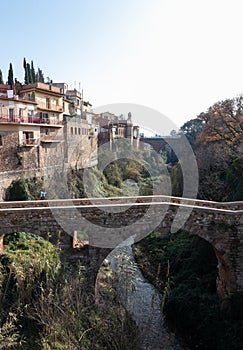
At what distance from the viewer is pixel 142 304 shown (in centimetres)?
1083

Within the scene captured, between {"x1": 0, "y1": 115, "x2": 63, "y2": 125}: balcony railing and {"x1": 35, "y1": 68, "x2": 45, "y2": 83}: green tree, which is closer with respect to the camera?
{"x1": 0, "y1": 115, "x2": 63, "y2": 125}: balcony railing

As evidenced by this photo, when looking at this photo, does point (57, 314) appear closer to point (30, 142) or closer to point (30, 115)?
point (30, 142)

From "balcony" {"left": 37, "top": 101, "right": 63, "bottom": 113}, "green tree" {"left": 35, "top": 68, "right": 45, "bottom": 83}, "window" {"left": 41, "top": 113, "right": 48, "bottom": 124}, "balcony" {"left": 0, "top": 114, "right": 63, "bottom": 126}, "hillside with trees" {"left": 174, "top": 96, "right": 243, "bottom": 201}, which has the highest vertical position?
"green tree" {"left": 35, "top": 68, "right": 45, "bottom": 83}

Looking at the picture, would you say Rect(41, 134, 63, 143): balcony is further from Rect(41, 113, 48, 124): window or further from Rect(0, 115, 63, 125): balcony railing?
Rect(41, 113, 48, 124): window

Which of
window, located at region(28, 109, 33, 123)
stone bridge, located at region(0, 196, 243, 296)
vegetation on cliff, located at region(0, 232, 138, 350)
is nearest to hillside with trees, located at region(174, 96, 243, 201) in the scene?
stone bridge, located at region(0, 196, 243, 296)

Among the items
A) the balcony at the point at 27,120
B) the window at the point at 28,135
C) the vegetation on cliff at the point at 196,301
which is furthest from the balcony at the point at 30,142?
the vegetation on cliff at the point at 196,301

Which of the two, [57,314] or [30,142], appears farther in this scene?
[30,142]

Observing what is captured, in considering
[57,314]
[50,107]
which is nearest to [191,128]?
[50,107]

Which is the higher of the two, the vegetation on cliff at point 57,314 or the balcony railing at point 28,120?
the balcony railing at point 28,120

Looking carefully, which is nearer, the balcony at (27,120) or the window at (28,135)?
the balcony at (27,120)

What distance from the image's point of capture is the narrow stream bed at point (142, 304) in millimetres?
7086

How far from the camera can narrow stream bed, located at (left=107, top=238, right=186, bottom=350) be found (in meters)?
7.09

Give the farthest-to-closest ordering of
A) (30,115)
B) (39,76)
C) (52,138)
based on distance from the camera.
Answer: (39,76) < (52,138) < (30,115)

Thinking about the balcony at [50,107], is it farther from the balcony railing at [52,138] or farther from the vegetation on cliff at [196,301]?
the vegetation on cliff at [196,301]
